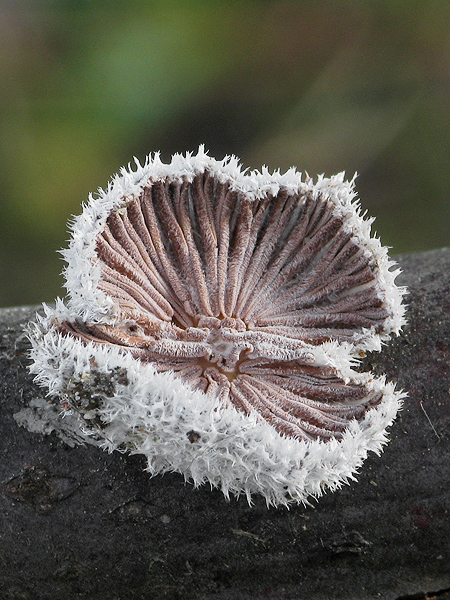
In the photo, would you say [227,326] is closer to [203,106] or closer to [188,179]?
[188,179]

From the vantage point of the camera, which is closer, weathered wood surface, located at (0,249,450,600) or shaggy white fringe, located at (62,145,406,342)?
shaggy white fringe, located at (62,145,406,342)

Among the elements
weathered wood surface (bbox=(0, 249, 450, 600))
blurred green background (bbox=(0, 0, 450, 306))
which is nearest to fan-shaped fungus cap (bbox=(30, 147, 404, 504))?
weathered wood surface (bbox=(0, 249, 450, 600))

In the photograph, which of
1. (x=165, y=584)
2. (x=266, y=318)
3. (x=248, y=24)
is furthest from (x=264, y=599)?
(x=248, y=24)

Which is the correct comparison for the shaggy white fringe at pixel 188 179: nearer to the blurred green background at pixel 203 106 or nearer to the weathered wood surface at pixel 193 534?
the weathered wood surface at pixel 193 534

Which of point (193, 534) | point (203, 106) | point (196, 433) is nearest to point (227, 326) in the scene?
point (196, 433)

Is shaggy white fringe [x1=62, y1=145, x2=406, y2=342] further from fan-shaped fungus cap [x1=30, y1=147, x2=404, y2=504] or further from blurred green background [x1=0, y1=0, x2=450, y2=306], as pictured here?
blurred green background [x1=0, y1=0, x2=450, y2=306]

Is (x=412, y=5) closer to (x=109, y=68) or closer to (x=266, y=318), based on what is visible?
(x=109, y=68)
